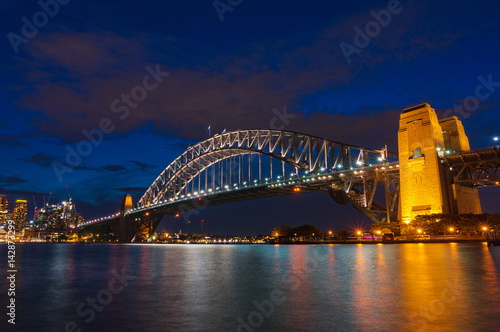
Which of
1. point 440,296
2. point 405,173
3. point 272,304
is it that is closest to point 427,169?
point 405,173

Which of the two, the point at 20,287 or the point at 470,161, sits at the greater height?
the point at 470,161

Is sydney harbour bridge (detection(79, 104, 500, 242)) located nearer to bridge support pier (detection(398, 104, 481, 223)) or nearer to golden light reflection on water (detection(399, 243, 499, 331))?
bridge support pier (detection(398, 104, 481, 223))

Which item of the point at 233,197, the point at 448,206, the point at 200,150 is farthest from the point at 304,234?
the point at 448,206

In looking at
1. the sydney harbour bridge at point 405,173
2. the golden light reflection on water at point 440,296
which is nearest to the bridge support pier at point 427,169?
the sydney harbour bridge at point 405,173

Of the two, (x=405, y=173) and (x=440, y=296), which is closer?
(x=440, y=296)

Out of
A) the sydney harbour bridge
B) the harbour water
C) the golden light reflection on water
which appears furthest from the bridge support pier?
the harbour water

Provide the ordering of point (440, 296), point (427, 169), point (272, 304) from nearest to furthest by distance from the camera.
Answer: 1. point (272, 304)
2. point (440, 296)
3. point (427, 169)

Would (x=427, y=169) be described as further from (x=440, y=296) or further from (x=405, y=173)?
(x=440, y=296)

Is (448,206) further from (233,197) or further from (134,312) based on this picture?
(134,312)

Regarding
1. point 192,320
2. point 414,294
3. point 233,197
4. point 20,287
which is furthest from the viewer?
point 233,197

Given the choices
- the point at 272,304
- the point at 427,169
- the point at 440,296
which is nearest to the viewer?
the point at 272,304

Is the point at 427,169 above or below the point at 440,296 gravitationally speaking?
above
